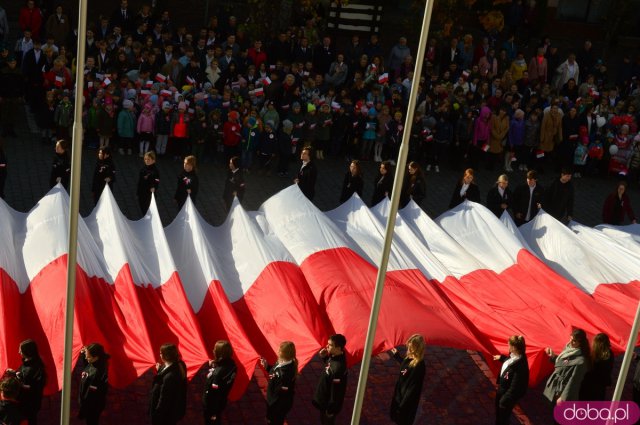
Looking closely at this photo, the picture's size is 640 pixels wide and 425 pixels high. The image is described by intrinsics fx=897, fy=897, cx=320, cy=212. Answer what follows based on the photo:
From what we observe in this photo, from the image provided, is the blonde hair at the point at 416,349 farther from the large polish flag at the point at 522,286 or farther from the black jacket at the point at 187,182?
the black jacket at the point at 187,182

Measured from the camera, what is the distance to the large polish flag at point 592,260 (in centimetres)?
1031

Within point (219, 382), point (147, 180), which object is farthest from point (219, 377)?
point (147, 180)

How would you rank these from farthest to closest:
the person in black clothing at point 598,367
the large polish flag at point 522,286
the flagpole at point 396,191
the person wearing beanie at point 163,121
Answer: the person wearing beanie at point 163,121 < the large polish flag at point 522,286 < the person in black clothing at point 598,367 < the flagpole at point 396,191

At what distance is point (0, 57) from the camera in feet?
52.3

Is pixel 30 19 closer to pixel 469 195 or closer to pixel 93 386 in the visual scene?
pixel 469 195

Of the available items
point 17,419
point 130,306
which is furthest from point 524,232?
point 17,419

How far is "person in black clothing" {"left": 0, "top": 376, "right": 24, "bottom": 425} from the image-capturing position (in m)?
7.04

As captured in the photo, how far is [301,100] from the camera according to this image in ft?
54.6

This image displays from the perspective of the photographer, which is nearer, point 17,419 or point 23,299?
point 17,419

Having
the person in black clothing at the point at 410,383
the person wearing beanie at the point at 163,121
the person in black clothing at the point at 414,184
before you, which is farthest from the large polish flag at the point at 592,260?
the person wearing beanie at the point at 163,121

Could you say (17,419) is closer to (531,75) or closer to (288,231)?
(288,231)

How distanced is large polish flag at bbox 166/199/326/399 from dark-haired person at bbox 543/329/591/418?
2.32 metres

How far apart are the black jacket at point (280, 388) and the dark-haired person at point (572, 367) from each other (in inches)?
103

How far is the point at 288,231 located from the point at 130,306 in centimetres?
247
